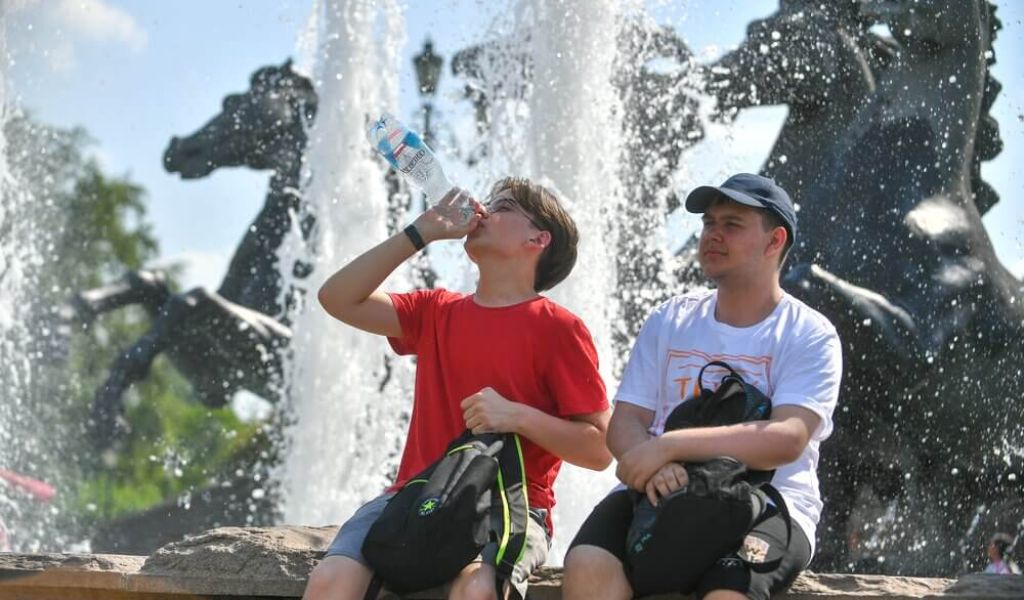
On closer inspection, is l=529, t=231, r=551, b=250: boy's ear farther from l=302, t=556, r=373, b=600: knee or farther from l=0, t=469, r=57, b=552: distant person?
l=0, t=469, r=57, b=552: distant person

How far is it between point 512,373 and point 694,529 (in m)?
0.63

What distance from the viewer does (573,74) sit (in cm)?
822

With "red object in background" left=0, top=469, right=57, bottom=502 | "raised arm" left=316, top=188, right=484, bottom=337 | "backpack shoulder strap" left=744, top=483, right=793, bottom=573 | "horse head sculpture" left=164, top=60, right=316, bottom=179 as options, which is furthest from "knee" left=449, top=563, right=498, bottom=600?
"red object in background" left=0, top=469, right=57, bottom=502

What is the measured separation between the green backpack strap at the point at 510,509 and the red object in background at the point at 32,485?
909 centimetres

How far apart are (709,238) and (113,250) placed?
37144mm

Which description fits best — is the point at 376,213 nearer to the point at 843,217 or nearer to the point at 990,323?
the point at 843,217

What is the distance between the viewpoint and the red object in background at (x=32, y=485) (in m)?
11.5

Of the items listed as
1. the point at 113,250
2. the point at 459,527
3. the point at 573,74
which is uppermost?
the point at 113,250

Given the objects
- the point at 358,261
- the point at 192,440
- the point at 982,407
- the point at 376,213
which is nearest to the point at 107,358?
the point at 376,213

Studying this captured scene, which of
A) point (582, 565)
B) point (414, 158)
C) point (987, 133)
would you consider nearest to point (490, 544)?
point (582, 565)

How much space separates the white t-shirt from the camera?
3.09 meters

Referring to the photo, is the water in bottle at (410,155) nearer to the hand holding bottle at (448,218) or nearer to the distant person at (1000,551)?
the hand holding bottle at (448,218)

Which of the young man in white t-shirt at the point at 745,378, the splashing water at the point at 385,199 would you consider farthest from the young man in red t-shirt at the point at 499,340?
the splashing water at the point at 385,199

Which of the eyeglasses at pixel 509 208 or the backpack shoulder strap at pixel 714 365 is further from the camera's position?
the eyeglasses at pixel 509 208
